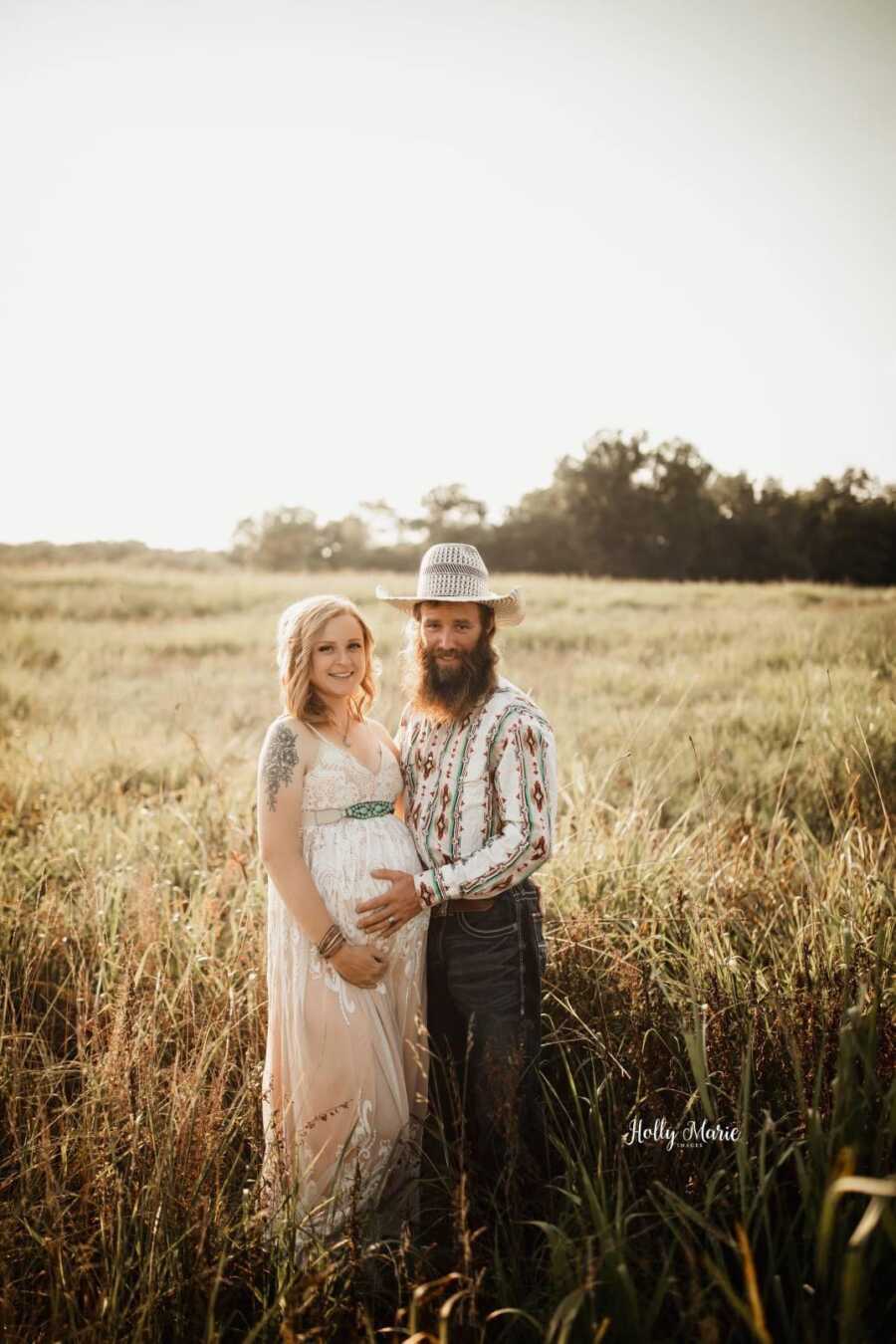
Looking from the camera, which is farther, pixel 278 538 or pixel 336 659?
pixel 278 538

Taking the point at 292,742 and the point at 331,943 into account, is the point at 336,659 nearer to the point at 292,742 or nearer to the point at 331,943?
the point at 292,742

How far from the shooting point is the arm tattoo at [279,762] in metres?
2.48

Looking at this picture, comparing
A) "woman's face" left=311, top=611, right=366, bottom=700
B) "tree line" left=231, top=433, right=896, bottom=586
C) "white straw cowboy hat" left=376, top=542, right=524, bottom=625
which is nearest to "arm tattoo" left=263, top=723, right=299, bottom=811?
"woman's face" left=311, top=611, right=366, bottom=700

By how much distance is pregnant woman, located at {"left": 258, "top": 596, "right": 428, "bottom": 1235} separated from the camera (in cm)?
235

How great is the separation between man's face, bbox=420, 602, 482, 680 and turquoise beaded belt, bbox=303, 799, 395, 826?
1.86ft

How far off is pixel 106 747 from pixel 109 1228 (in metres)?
4.99

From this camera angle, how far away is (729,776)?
5164 mm

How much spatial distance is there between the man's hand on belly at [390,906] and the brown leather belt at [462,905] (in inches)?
5.1

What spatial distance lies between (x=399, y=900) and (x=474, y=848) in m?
0.34

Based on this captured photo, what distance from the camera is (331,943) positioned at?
2.40 metres

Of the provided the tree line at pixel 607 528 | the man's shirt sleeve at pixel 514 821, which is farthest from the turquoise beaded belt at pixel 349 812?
the tree line at pixel 607 528

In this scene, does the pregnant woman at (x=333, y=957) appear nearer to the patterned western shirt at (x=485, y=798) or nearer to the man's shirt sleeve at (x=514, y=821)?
the patterned western shirt at (x=485, y=798)

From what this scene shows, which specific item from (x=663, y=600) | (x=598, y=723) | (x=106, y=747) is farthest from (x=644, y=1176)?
(x=663, y=600)

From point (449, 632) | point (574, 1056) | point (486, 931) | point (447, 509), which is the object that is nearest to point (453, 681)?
point (449, 632)
